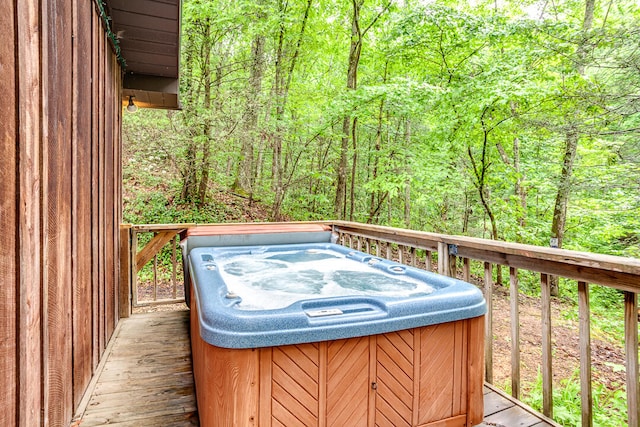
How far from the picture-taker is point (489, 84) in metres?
5.66

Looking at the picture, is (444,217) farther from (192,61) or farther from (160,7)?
(160,7)

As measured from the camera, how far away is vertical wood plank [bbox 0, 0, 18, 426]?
1.10m

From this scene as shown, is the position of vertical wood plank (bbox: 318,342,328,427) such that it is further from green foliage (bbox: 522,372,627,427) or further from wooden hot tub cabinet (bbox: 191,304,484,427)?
green foliage (bbox: 522,372,627,427)

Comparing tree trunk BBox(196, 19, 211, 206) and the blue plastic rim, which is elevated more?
tree trunk BBox(196, 19, 211, 206)

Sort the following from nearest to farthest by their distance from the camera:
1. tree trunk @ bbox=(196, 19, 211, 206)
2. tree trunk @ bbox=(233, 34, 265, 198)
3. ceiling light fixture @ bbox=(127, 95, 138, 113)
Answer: ceiling light fixture @ bbox=(127, 95, 138, 113) → tree trunk @ bbox=(196, 19, 211, 206) → tree trunk @ bbox=(233, 34, 265, 198)

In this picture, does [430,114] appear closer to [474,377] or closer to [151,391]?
[474,377]

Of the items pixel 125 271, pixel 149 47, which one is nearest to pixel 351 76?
pixel 149 47

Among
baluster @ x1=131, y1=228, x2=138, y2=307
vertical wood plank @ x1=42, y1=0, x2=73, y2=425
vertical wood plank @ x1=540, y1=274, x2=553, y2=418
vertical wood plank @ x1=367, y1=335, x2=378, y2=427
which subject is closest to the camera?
vertical wood plank @ x1=42, y1=0, x2=73, y2=425

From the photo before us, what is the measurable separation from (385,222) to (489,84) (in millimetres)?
4923

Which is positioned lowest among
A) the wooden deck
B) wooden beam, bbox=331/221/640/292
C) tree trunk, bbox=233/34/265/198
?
the wooden deck

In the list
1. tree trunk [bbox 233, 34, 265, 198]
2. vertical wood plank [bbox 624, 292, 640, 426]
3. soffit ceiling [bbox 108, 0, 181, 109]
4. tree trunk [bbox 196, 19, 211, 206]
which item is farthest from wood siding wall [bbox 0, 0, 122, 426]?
tree trunk [bbox 233, 34, 265, 198]

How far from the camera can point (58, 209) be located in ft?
5.52

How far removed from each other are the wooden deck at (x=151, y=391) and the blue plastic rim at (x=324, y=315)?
619 millimetres

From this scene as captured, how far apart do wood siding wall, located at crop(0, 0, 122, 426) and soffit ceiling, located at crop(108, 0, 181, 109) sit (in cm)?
33
